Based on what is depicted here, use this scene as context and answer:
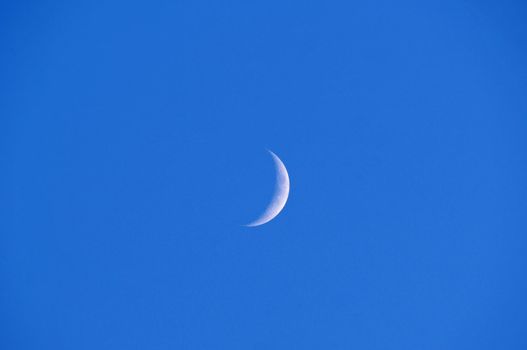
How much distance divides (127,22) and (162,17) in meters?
0.56

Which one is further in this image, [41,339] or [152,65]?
[152,65]

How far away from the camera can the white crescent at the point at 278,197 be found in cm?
627

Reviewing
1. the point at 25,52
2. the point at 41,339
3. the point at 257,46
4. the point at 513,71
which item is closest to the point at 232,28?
the point at 257,46

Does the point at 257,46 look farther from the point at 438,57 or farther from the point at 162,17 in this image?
the point at 438,57

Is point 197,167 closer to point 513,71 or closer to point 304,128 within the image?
point 304,128

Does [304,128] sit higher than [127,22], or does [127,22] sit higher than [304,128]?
[127,22]

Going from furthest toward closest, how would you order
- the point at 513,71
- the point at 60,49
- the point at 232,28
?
the point at 232,28 → the point at 60,49 → the point at 513,71

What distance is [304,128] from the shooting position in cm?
711

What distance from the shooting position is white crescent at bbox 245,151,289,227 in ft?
20.6

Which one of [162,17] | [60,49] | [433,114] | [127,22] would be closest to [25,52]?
[60,49]

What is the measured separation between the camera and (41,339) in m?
6.01

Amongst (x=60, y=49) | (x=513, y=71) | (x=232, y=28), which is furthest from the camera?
(x=232, y=28)

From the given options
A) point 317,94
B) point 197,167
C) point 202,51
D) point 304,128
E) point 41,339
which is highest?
point 202,51

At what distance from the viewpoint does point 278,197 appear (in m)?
6.31
